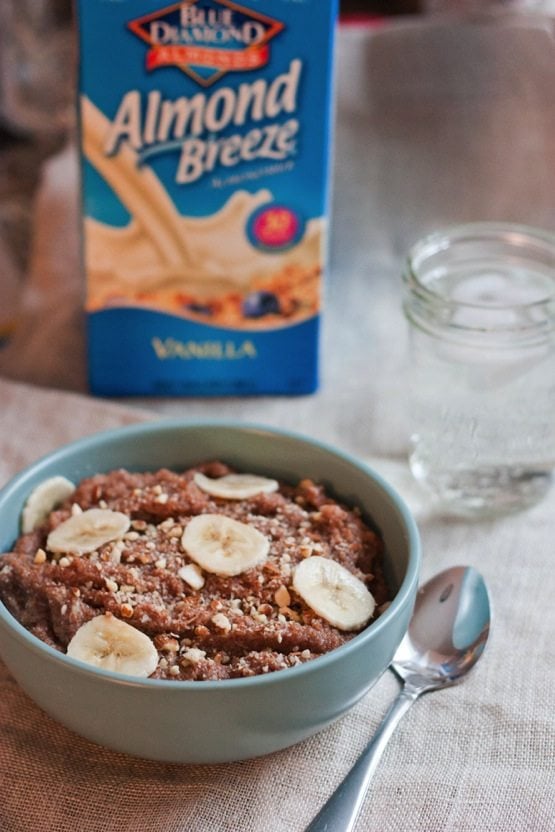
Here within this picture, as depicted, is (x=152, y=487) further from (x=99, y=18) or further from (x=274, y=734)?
(x=99, y=18)

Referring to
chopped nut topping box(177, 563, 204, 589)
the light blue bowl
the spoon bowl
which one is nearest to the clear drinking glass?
the spoon bowl

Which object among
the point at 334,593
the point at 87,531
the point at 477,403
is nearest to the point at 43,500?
the point at 87,531

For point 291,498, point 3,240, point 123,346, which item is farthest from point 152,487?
point 3,240

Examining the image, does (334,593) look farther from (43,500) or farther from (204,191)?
(204,191)

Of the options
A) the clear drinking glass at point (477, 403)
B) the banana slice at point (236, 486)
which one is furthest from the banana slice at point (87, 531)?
the clear drinking glass at point (477, 403)

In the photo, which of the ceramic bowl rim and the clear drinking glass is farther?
the clear drinking glass

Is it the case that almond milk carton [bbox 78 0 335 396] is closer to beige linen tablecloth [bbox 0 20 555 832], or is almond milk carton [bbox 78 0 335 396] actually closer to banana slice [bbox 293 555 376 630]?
beige linen tablecloth [bbox 0 20 555 832]
